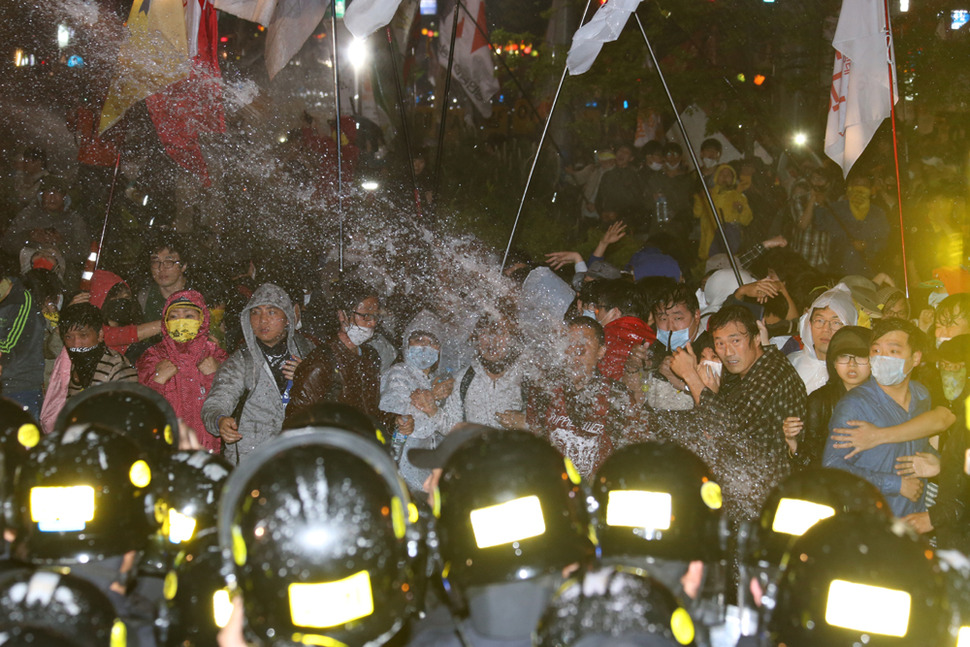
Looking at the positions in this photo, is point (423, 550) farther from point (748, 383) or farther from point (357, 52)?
point (357, 52)

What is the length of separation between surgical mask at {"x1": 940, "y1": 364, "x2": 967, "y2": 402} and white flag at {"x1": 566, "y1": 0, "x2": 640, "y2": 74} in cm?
334

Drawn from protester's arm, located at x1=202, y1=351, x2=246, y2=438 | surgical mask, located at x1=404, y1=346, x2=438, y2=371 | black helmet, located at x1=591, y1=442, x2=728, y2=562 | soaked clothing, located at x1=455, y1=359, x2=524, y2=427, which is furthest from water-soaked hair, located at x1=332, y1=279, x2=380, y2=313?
black helmet, located at x1=591, y1=442, x2=728, y2=562

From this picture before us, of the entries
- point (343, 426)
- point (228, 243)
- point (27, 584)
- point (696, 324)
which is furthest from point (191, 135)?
point (27, 584)

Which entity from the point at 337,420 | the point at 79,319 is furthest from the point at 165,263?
the point at 337,420

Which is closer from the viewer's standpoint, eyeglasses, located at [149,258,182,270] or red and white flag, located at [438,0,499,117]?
eyeglasses, located at [149,258,182,270]

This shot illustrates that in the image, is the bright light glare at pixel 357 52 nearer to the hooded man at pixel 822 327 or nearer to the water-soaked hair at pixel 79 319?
the water-soaked hair at pixel 79 319

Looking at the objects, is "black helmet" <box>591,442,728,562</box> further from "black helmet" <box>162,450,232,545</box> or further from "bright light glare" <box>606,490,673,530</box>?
"black helmet" <box>162,450,232,545</box>

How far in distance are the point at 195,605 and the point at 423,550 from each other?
2.53 ft

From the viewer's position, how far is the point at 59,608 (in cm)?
236

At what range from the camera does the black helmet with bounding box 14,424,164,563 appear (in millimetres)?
2863

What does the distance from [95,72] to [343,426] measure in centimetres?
1286

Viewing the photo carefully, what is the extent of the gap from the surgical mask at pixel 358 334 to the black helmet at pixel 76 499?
3.10 m

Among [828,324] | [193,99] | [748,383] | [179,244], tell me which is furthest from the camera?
[179,244]

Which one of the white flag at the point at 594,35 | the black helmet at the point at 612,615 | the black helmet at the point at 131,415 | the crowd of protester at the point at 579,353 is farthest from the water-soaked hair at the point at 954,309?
the black helmet at the point at 131,415
